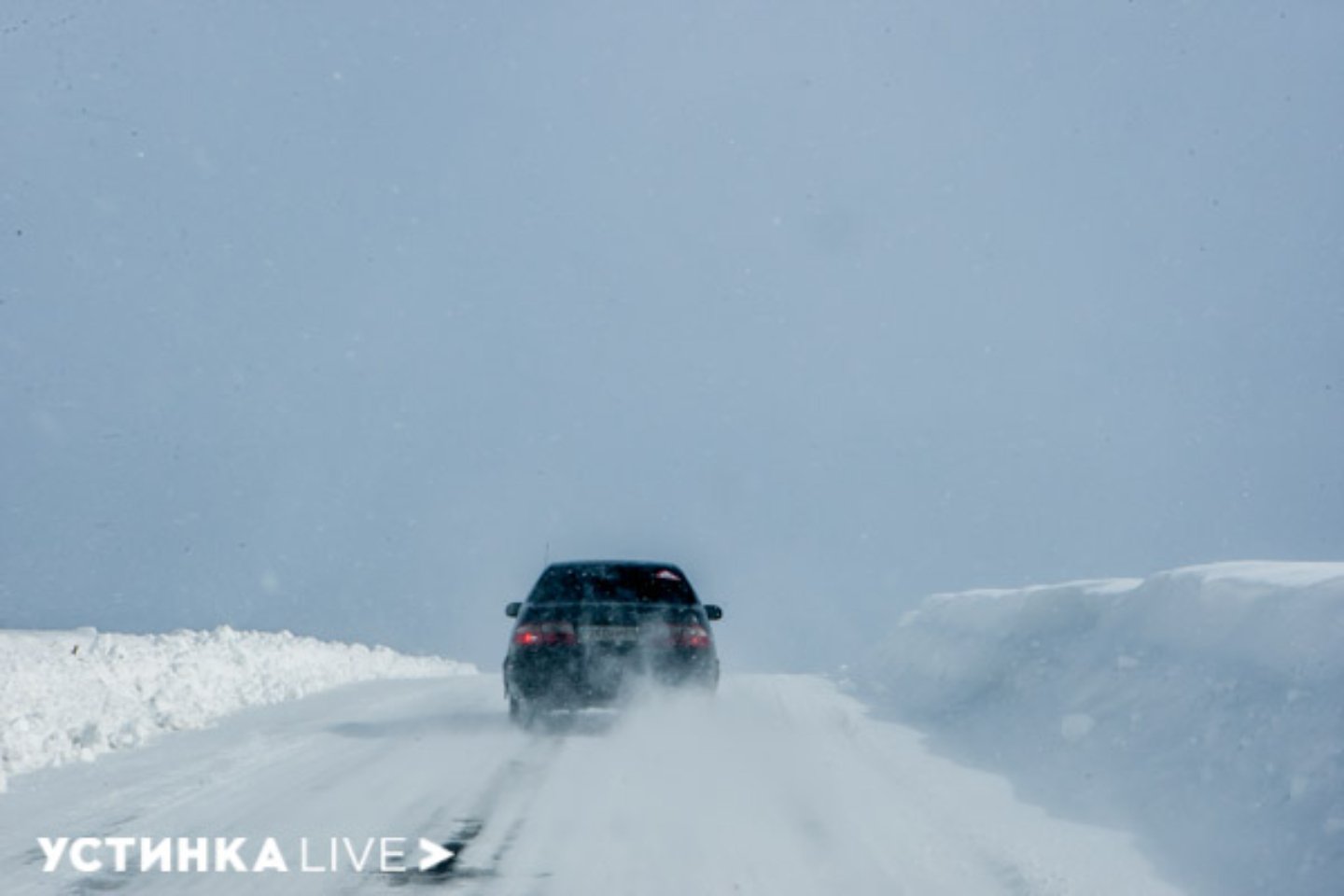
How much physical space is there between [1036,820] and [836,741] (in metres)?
3.86

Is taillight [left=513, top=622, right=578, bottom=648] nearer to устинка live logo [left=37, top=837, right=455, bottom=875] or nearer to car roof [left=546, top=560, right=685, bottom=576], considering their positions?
car roof [left=546, top=560, right=685, bottom=576]

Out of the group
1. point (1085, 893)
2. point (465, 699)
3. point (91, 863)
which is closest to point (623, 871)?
point (1085, 893)

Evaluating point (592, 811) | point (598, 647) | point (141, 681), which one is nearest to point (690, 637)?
point (598, 647)

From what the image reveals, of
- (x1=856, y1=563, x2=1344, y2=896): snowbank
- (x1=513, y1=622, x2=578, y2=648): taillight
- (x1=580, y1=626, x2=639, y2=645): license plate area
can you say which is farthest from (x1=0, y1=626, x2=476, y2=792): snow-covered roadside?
(x1=856, y1=563, x2=1344, y2=896): snowbank

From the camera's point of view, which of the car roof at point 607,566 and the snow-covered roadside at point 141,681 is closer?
the snow-covered roadside at point 141,681

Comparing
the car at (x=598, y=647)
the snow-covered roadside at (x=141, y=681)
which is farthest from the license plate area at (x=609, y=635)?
the snow-covered roadside at (x=141, y=681)

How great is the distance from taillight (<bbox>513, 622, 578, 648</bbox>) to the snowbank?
372cm

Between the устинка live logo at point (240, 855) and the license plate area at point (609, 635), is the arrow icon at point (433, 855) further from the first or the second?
the license plate area at point (609, 635)

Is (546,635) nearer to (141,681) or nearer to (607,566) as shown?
(607,566)

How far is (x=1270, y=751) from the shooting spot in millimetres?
7113

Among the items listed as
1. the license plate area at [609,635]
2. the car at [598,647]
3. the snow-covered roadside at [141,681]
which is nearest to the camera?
the snow-covered roadside at [141,681]

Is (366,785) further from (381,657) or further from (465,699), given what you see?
(381,657)

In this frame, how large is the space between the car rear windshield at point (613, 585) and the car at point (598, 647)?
0.01 metres

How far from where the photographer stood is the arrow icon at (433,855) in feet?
20.5
